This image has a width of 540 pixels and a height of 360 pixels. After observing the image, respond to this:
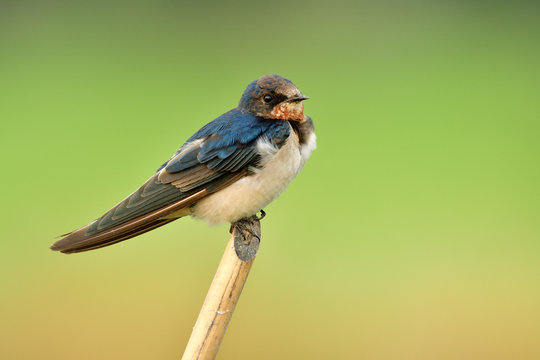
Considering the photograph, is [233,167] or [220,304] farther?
[233,167]

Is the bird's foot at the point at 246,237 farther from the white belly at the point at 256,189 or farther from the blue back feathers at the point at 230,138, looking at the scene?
the blue back feathers at the point at 230,138

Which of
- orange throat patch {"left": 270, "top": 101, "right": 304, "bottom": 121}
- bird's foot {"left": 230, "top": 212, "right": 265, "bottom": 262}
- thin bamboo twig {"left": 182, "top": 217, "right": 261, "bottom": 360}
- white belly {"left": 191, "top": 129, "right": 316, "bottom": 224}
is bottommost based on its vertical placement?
thin bamboo twig {"left": 182, "top": 217, "right": 261, "bottom": 360}

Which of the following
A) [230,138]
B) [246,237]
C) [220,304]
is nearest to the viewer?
[220,304]

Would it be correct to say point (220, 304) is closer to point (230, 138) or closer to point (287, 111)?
point (230, 138)

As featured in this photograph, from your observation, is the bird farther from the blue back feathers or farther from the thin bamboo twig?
the thin bamboo twig

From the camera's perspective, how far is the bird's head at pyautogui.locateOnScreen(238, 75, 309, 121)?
5.02 feet

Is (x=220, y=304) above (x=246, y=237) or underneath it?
underneath

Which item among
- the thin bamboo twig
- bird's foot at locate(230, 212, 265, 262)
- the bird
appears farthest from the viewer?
the bird

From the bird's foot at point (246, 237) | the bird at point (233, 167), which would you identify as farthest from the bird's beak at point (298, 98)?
the bird's foot at point (246, 237)

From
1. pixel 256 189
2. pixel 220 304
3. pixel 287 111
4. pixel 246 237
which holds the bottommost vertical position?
pixel 220 304

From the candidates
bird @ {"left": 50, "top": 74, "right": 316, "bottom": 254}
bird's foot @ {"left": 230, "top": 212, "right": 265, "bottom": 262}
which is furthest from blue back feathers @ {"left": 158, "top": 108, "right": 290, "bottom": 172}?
bird's foot @ {"left": 230, "top": 212, "right": 265, "bottom": 262}

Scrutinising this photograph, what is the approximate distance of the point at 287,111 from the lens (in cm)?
156

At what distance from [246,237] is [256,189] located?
16 centimetres

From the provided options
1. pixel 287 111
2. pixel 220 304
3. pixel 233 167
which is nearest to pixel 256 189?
pixel 233 167
